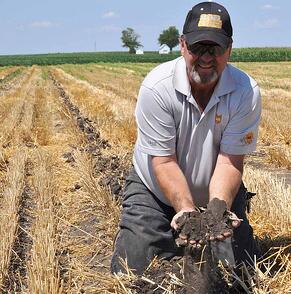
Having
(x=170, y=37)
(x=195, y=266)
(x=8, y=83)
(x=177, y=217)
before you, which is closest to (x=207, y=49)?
(x=177, y=217)

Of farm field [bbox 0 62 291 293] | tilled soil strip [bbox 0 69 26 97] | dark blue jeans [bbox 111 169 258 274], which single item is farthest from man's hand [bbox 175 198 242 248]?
tilled soil strip [bbox 0 69 26 97]

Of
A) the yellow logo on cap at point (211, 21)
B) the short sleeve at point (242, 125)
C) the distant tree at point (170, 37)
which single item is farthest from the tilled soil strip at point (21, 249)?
the distant tree at point (170, 37)

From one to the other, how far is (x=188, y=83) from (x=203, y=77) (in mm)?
142

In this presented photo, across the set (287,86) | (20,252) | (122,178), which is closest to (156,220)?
(20,252)

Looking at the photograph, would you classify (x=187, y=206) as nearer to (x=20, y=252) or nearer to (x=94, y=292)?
(x=94, y=292)

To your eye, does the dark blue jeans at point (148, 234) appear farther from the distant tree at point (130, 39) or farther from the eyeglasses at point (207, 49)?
the distant tree at point (130, 39)

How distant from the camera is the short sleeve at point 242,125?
3682 millimetres

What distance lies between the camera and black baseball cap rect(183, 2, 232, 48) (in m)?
3.37

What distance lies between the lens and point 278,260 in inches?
160

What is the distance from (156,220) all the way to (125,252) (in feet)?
1.03

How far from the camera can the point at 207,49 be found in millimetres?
3428

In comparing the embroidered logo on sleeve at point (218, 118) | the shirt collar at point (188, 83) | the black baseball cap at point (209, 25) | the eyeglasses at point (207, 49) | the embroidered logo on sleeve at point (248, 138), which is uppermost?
the black baseball cap at point (209, 25)

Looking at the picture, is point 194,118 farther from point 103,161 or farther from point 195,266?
point 103,161

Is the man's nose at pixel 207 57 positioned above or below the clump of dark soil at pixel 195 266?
above
